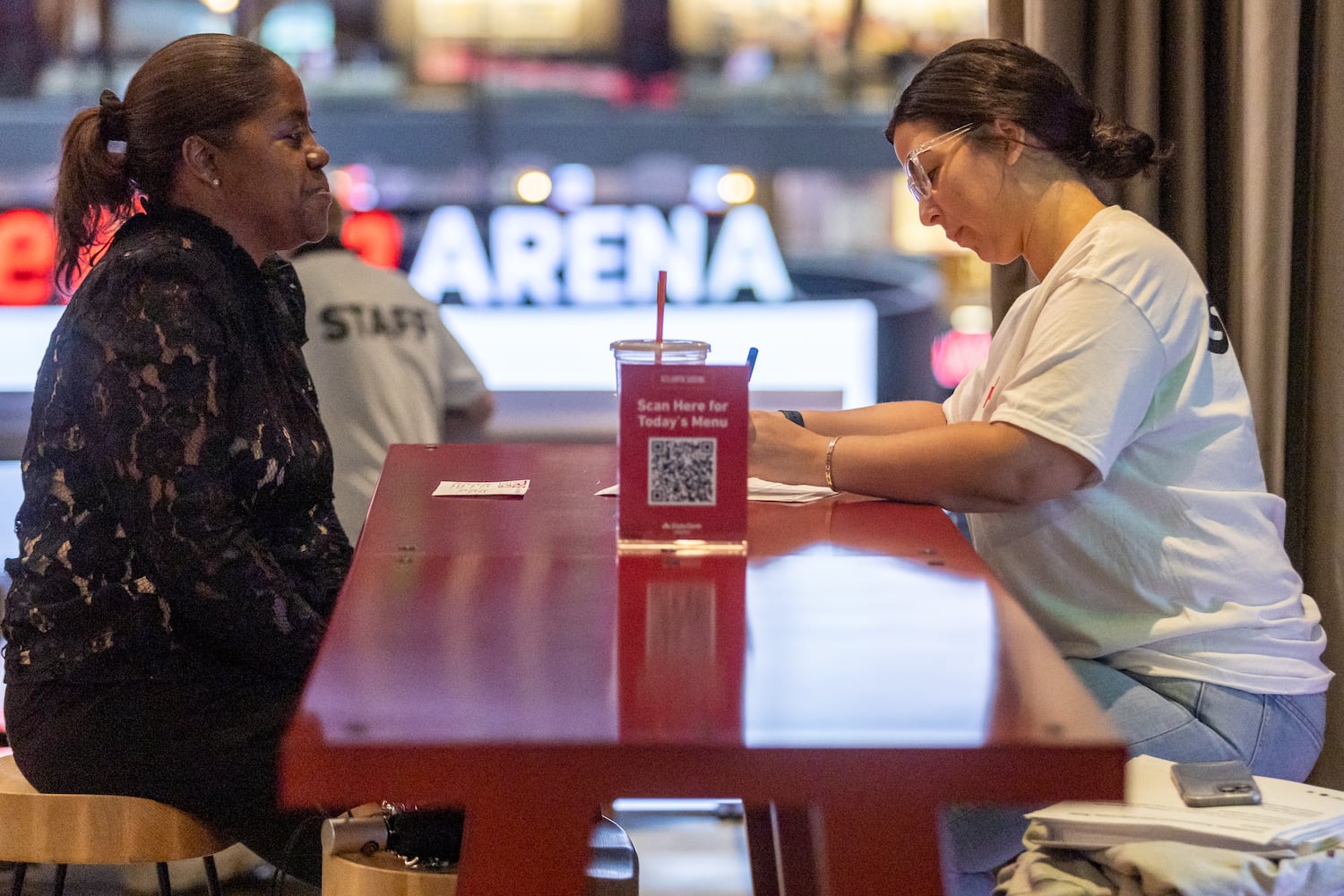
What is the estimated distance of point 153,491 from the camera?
1.56m

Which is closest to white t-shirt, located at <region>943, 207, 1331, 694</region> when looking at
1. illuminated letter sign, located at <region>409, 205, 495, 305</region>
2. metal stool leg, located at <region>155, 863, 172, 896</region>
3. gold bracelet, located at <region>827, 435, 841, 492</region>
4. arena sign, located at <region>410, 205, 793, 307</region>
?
gold bracelet, located at <region>827, 435, 841, 492</region>

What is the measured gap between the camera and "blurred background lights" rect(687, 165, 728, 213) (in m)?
5.02

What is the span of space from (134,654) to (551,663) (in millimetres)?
879

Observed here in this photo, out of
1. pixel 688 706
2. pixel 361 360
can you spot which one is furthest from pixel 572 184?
pixel 688 706

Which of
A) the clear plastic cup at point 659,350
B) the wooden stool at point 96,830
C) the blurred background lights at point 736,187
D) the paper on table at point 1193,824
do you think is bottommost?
the wooden stool at point 96,830

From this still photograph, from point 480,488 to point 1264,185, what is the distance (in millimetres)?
1423

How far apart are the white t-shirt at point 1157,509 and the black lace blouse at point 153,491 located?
0.87 metres

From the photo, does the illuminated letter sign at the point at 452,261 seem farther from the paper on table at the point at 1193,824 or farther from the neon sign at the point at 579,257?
the paper on table at the point at 1193,824

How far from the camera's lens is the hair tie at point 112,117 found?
1.84m

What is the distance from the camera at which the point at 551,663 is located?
96 cm

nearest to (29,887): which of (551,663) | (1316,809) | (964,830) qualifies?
(964,830)

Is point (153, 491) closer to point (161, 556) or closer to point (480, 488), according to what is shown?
point (161, 556)

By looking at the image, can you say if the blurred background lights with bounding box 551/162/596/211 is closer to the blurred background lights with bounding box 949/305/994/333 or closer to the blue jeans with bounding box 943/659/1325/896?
the blurred background lights with bounding box 949/305/994/333

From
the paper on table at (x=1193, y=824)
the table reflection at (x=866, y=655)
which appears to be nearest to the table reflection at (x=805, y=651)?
the table reflection at (x=866, y=655)
